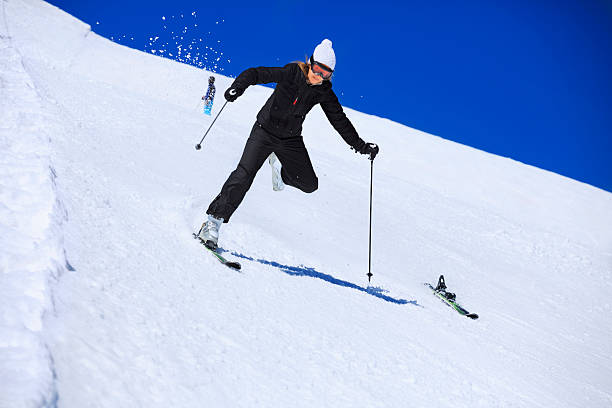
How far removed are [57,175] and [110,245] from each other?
117cm

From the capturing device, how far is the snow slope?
1644 millimetres

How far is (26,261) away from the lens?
1.85m

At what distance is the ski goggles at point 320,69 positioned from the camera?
4207 millimetres

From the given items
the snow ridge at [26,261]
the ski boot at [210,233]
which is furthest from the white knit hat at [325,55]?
the snow ridge at [26,261]

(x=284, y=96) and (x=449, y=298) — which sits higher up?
(x=284, y=96)

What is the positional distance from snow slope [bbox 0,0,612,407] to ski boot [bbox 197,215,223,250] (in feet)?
0.52

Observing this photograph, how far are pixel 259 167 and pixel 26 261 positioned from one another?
2.68 m

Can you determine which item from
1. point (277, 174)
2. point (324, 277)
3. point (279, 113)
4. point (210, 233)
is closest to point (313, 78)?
point (279, 113)

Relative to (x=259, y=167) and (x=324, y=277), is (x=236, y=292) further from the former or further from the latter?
(x=259, y=167)

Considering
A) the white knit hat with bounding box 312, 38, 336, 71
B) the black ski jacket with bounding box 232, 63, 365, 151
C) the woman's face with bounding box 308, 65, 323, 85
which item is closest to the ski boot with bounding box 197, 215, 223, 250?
the black ski jacket with bounding box 232, 63, 365, 151

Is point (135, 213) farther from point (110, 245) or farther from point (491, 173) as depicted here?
point (491, 173)

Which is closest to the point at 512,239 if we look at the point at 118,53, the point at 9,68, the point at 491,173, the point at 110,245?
the point at 491,173

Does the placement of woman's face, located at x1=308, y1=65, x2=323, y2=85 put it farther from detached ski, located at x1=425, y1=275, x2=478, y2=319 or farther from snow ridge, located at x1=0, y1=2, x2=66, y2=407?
detached ski, located at x1=425, y1=275, x2=478, y2=319

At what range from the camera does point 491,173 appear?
59.6 ft
